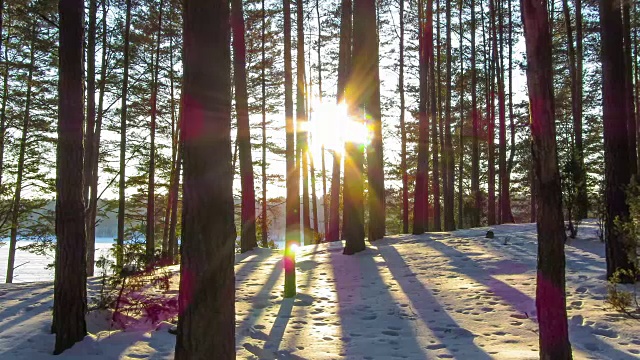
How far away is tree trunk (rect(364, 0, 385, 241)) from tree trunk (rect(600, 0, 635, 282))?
5007 millimetres

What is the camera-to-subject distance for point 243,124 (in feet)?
39.7

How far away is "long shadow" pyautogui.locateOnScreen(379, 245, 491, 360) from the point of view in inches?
167

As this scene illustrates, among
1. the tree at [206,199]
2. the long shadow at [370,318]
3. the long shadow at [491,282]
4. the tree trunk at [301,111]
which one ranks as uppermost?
the tree trunk at [301,111]

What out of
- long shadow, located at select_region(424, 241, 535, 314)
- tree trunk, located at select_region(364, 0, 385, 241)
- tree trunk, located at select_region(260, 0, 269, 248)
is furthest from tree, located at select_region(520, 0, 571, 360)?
tree trunk, located at select_region(260, 0, 269, 248)

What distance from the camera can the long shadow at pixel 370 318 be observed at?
14.1 ft

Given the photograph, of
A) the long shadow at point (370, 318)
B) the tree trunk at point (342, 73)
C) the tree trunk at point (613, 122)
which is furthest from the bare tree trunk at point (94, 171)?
the tree trunk at point (613, 122)

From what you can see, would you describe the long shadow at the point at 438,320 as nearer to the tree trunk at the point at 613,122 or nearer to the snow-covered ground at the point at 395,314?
the snow-covered ground at the point at 395,314

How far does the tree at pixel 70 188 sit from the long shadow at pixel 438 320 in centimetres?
374

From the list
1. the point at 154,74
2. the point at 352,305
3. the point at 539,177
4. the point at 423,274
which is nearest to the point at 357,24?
the point at 423,274

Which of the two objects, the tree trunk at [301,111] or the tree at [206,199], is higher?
the tree trunk at [301,111]

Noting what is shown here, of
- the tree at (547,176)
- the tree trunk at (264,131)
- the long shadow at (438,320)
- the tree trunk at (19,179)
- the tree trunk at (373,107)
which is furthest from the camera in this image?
the tree trunk at (264,131)

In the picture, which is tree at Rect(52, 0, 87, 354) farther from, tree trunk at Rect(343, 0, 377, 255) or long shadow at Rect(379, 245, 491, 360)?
tree trunk at Rect(343, 0, 377, 255)

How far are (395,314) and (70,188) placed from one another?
4.05 meters

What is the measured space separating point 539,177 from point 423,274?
193 inches
